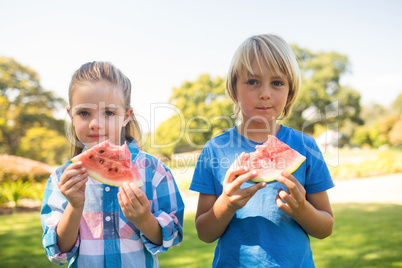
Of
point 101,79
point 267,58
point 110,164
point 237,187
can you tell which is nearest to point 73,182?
point 110,164

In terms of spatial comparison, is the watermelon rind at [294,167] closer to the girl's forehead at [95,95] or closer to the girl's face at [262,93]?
the girl's face at [262,93]

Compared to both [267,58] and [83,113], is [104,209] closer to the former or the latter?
[83,113]

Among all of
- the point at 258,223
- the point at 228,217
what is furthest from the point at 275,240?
the point at 228,217

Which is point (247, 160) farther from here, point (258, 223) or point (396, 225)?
point (396, 225)

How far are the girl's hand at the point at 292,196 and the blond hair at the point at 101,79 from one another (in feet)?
4.19

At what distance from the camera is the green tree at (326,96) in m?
46.6

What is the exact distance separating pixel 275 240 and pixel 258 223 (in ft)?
0.49

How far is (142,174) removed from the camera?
7.04ft

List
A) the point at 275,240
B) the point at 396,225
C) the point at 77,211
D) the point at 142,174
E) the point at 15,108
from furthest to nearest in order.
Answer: the point at 15,108 < the point at 396,225 < the point at 142,174 < the point at 275,240 < the point at 77,211

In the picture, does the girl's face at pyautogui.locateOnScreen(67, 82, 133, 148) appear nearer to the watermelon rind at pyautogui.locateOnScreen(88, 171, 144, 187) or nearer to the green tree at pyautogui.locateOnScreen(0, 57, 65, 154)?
the watermelon rind at pyautogui.locateOnScreen(88, 171, 144, 187)

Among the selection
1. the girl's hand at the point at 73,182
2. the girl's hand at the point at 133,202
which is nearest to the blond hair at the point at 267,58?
the girl's hand at the point at 133,202

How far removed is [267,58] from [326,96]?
48806 mm

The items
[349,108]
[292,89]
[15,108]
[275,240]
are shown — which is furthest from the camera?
[349,108]

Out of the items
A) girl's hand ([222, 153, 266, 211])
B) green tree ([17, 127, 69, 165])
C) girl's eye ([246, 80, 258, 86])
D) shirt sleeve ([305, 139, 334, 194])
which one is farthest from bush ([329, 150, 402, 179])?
green tree ([17, 127, 69, 165])
